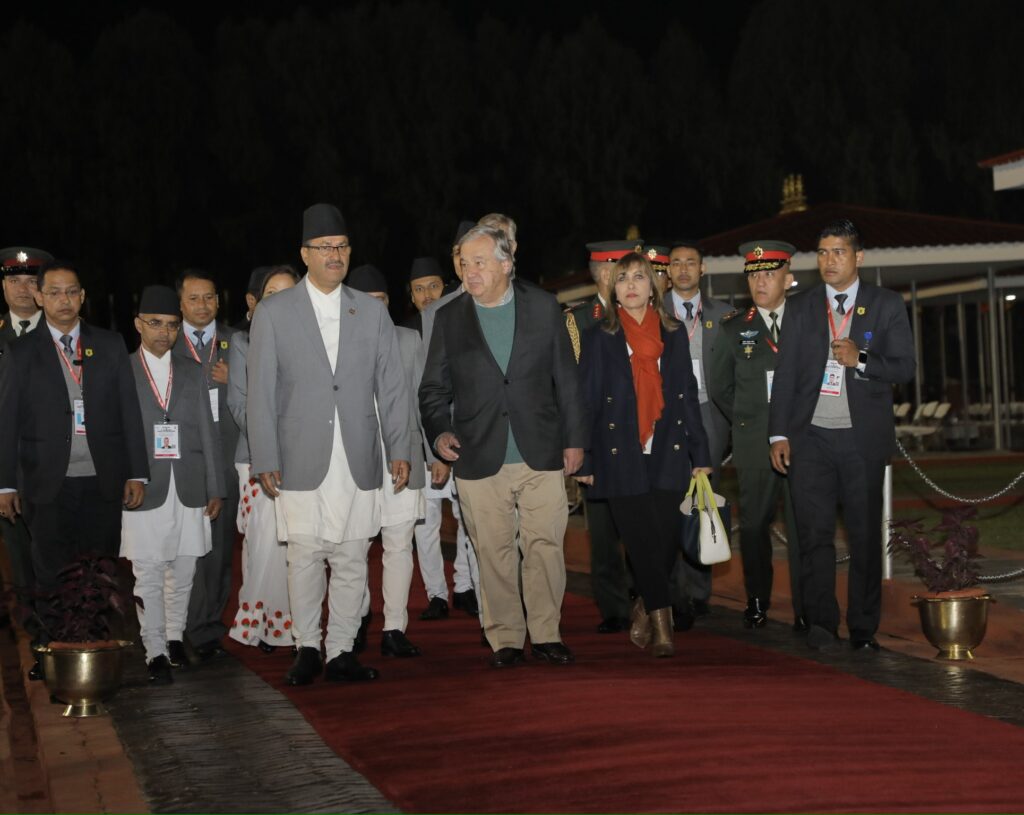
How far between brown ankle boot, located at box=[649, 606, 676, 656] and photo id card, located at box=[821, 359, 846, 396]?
139 centimetres

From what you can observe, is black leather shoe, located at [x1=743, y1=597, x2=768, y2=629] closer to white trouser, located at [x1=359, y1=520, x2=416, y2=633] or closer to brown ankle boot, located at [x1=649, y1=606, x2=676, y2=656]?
brown ankle boot, located at [x1=649, y1=606, x2=676, y2=656]

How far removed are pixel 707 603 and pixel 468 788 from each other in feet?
16.2

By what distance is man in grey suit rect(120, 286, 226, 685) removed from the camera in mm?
8227

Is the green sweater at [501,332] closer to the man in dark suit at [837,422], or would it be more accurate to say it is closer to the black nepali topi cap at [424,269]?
the man in dark suit at [837,422]

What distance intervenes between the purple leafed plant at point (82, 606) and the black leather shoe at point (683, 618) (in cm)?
315

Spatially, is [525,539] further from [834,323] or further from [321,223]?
[834,323]

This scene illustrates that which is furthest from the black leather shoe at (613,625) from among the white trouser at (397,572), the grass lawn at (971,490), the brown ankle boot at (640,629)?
the grass lawn at (971,490)

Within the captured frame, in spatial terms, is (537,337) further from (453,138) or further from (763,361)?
(453,138)

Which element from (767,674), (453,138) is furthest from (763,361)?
(453,138)

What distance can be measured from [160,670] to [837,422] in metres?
3.54

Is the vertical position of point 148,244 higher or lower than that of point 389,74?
lower

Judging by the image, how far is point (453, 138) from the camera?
45.4 meters

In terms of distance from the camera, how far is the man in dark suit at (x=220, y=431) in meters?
8.84

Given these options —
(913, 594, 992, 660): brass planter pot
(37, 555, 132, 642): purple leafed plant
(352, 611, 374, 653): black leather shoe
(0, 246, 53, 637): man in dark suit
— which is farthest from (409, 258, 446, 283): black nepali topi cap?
(913, 594, 992, 660): brass planter pot
